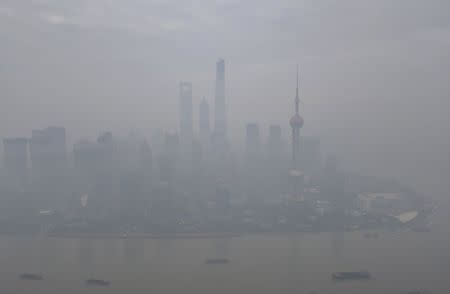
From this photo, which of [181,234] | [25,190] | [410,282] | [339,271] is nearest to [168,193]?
[181,234]

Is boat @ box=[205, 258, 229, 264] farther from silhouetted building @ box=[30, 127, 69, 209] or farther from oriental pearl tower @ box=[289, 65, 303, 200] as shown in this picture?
silhouetted building @ box=[30, 127, 69, 209]

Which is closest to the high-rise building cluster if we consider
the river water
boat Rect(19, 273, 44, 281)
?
the river water

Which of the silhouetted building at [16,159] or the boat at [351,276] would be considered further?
the silhouetted building at [16,159]

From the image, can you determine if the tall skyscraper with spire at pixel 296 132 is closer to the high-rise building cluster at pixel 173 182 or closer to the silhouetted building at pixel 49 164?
the high-rise building cluster at pixel 173 182

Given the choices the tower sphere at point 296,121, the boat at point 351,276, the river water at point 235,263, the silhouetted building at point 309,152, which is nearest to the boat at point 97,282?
the river water at point 235,263

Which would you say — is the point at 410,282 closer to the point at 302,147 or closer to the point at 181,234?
the point at 181,234
